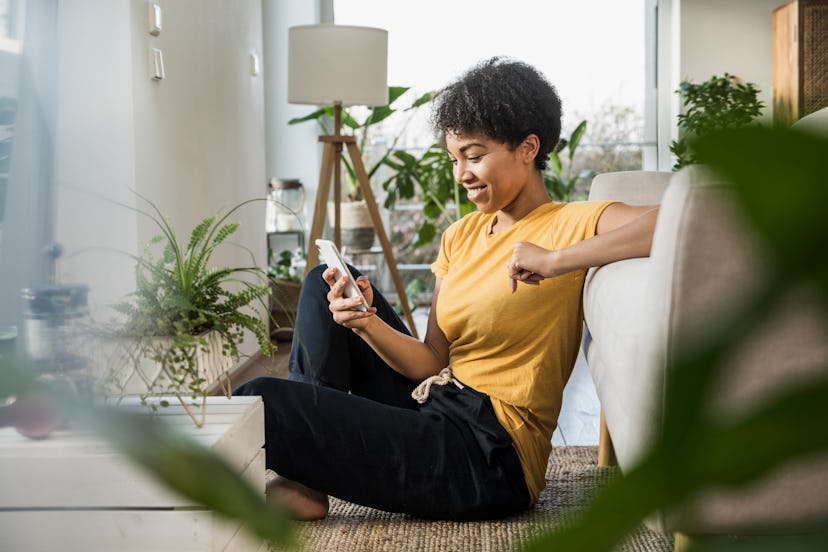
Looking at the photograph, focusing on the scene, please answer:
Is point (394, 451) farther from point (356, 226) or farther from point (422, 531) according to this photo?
point (356, 226)

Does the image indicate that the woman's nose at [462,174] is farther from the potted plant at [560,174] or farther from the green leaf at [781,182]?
the potted plant at [560,174]

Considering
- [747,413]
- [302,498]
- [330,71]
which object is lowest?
[302,498]

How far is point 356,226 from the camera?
17.4 feet

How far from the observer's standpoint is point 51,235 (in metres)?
2.72

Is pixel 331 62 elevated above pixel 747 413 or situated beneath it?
elevated above

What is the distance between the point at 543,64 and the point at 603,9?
487 millimetres

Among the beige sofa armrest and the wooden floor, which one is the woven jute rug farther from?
the beige sofa armrest

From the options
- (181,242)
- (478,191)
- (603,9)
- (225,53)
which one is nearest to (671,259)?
(478,191)

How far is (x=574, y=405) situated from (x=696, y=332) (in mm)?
3349

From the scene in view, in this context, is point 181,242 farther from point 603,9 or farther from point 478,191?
point 603,9

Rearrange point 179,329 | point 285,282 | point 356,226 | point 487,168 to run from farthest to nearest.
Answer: point 356,226, point 285,282, point 487,168, point 179,329

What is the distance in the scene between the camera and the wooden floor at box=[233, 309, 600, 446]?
2869 mm

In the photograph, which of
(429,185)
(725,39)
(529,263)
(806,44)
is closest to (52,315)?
(529,263)

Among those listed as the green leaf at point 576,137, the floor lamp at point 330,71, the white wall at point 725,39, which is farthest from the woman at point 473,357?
the white wall at point 725,39
